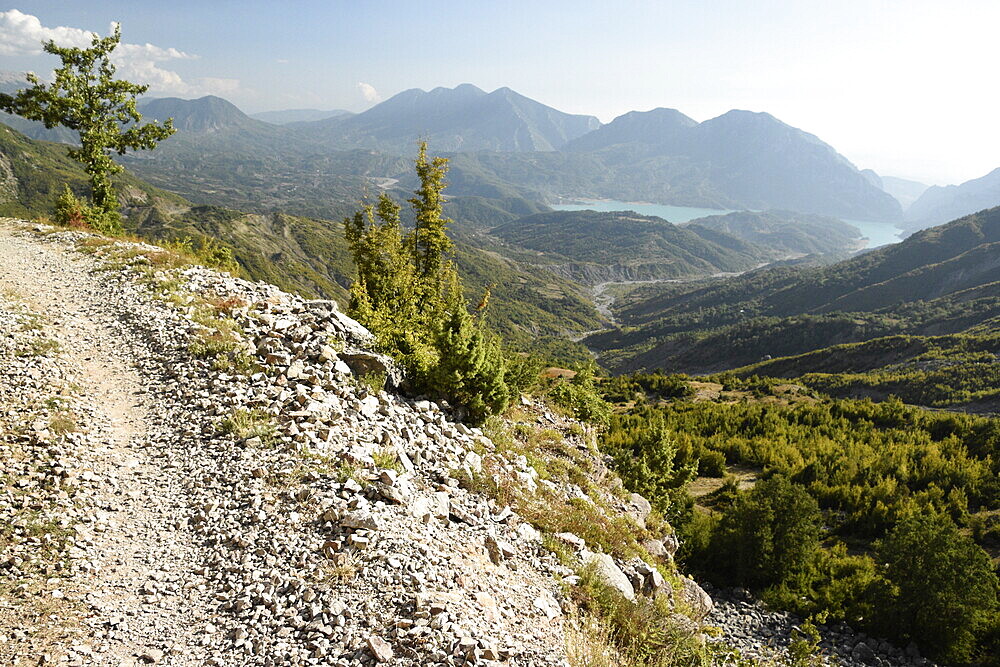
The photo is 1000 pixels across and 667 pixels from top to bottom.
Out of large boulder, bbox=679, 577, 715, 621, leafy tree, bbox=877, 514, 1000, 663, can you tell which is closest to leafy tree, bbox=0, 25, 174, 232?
large boulder, bbox=679, 577, 715, 621

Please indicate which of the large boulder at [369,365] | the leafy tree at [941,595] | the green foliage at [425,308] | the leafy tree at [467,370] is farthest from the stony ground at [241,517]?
the leafy tree at [941,595]

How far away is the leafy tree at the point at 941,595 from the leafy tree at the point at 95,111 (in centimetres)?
4028

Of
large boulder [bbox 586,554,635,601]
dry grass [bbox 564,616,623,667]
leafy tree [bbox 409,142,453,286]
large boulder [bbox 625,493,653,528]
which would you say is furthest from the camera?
leafy tree [bbox 409,142,453,286]

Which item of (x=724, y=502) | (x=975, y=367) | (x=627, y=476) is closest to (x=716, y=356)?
(x=975, y=367)

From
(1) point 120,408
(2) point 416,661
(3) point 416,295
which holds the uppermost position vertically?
(3) point 416,295

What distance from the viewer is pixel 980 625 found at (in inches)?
576

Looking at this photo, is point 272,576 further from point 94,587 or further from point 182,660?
point 94,587

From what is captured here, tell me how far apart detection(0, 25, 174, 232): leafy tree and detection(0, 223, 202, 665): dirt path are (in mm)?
23213

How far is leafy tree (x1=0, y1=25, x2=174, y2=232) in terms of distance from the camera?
28109mm

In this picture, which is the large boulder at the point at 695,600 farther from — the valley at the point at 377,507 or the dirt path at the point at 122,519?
the dirt path at the point at 122,519

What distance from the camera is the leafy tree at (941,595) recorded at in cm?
1430

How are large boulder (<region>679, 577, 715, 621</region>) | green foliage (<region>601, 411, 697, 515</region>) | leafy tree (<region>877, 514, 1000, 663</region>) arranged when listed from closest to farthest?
1. large boulder (<region>679, 577, 715, 621</region>)
2. leafy tree (<region>877, 514, 1000, 663</region>)
3. green foliage (<region>601, 411, 697, 515</region>)

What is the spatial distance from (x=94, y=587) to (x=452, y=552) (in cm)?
433

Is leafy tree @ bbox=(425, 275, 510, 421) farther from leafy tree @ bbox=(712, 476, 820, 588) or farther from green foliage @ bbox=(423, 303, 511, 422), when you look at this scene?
leafy tree @ bbox=(712, 476, 820, 588)
